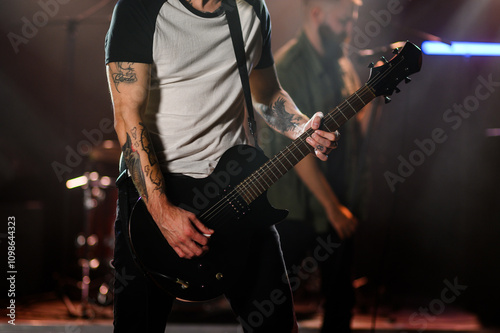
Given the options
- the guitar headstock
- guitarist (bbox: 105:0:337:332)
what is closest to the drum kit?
guitarist (bbox: 105:0:337:332)

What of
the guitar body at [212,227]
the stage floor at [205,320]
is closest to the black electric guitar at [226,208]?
the guitar body at [212,227]

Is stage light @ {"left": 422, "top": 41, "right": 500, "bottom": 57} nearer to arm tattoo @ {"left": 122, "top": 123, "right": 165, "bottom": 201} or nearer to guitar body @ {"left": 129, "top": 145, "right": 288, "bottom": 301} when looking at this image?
guitar body @ {"left": 129, "top": 145, "right": 288, "bottom": 301}

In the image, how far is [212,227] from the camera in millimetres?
1561

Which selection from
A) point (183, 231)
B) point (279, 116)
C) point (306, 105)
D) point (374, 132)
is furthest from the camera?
point (374, 132)

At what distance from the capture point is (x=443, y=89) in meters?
4.86

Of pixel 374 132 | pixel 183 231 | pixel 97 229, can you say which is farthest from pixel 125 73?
pixel 374 132

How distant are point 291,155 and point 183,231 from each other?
487 mm

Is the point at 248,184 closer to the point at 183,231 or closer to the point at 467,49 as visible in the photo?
the point at 183,231

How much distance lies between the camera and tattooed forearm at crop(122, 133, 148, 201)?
1.47m

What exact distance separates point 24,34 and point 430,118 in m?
4.21

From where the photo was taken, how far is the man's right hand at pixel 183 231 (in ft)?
4.75

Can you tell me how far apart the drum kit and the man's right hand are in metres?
2.67

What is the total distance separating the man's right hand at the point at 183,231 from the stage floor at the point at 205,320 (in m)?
2.10

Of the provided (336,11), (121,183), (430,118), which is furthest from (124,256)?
(430,118)
